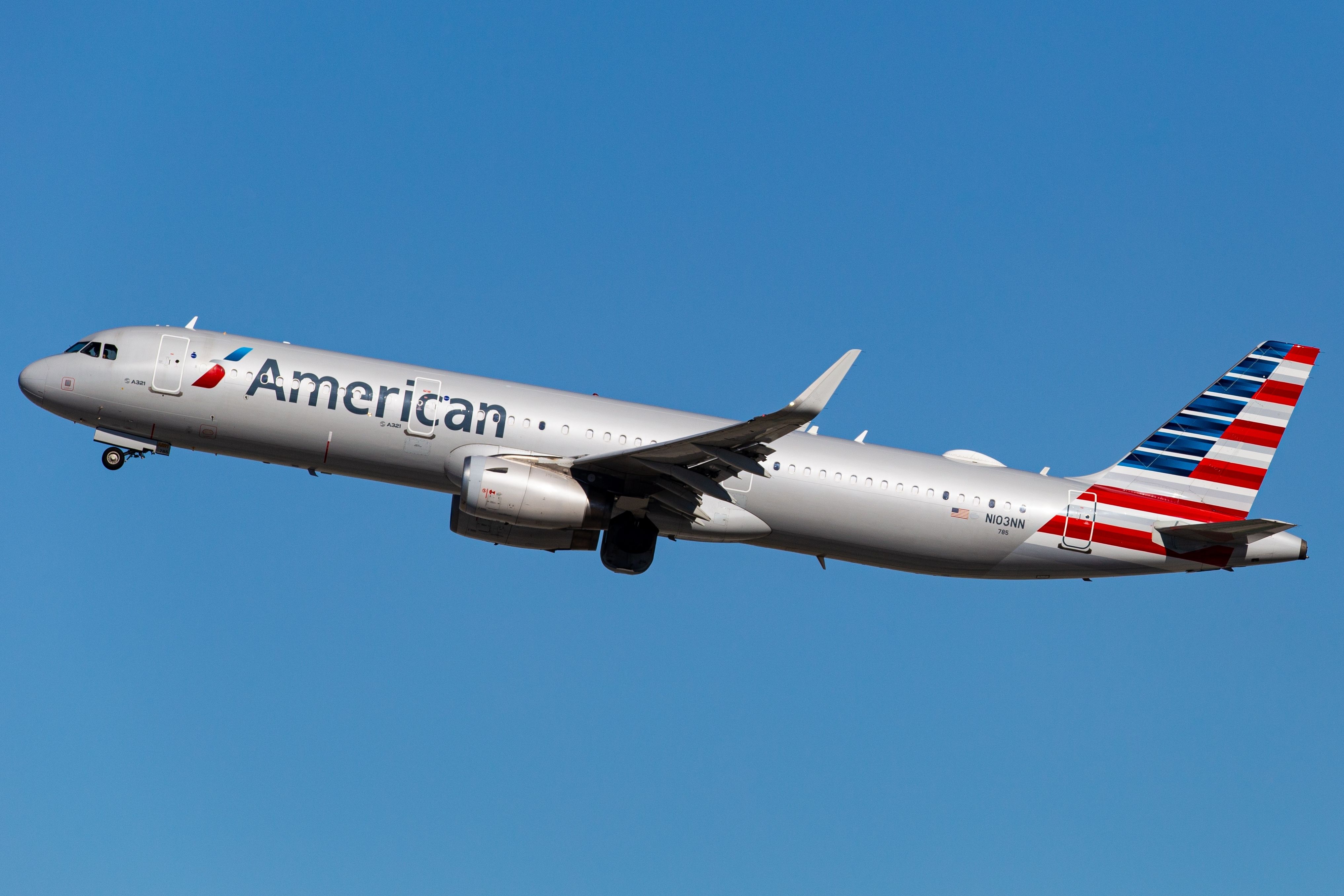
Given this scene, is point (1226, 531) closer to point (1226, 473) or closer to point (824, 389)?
point (1226, 473)

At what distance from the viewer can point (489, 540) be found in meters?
33.3

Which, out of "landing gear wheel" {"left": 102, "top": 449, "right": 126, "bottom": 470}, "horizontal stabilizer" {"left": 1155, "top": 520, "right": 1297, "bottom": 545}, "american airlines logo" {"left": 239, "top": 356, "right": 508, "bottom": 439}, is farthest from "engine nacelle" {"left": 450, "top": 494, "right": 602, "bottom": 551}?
"horizontal stabilizer" {"left": 1155, "top": 520, "right": 1297, "bottom": 545}

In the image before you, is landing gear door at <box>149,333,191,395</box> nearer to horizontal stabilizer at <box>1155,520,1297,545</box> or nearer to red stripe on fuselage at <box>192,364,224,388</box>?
red stripe on fuselage at <box>192,364,224,388</box>

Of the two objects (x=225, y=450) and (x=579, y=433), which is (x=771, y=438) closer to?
(x=579, y=433)

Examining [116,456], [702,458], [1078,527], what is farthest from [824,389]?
[116,456]

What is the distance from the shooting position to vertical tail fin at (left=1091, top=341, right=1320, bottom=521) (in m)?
35.3

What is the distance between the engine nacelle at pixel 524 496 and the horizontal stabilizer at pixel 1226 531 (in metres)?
16.4

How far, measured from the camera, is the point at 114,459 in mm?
32156

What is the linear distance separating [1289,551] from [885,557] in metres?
11.5

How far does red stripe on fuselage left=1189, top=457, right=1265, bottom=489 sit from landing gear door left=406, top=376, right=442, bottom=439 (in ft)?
73.1

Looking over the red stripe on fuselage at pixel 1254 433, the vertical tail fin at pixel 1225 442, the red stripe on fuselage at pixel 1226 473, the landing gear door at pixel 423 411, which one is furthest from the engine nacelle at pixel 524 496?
the red stripe on fuselage at pixel 1254 433

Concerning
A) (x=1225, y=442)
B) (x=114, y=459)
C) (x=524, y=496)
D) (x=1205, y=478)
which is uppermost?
(x=1225, y=442)

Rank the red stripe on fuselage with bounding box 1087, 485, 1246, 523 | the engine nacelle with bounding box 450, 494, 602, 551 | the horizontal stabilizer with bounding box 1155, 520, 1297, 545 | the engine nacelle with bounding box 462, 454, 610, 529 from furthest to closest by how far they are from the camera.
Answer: the red stripe on fuselage with bounding box 1087, 485, 1246, 523 → the engine nacelle with bounding box 450, 494, 602, 551 → the horizontal stabilizer with bounding box 1155, 520, 1297, 545 → the engine nacelle with bounding box 462, 454, 610, 529

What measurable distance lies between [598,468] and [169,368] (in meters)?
11.6
